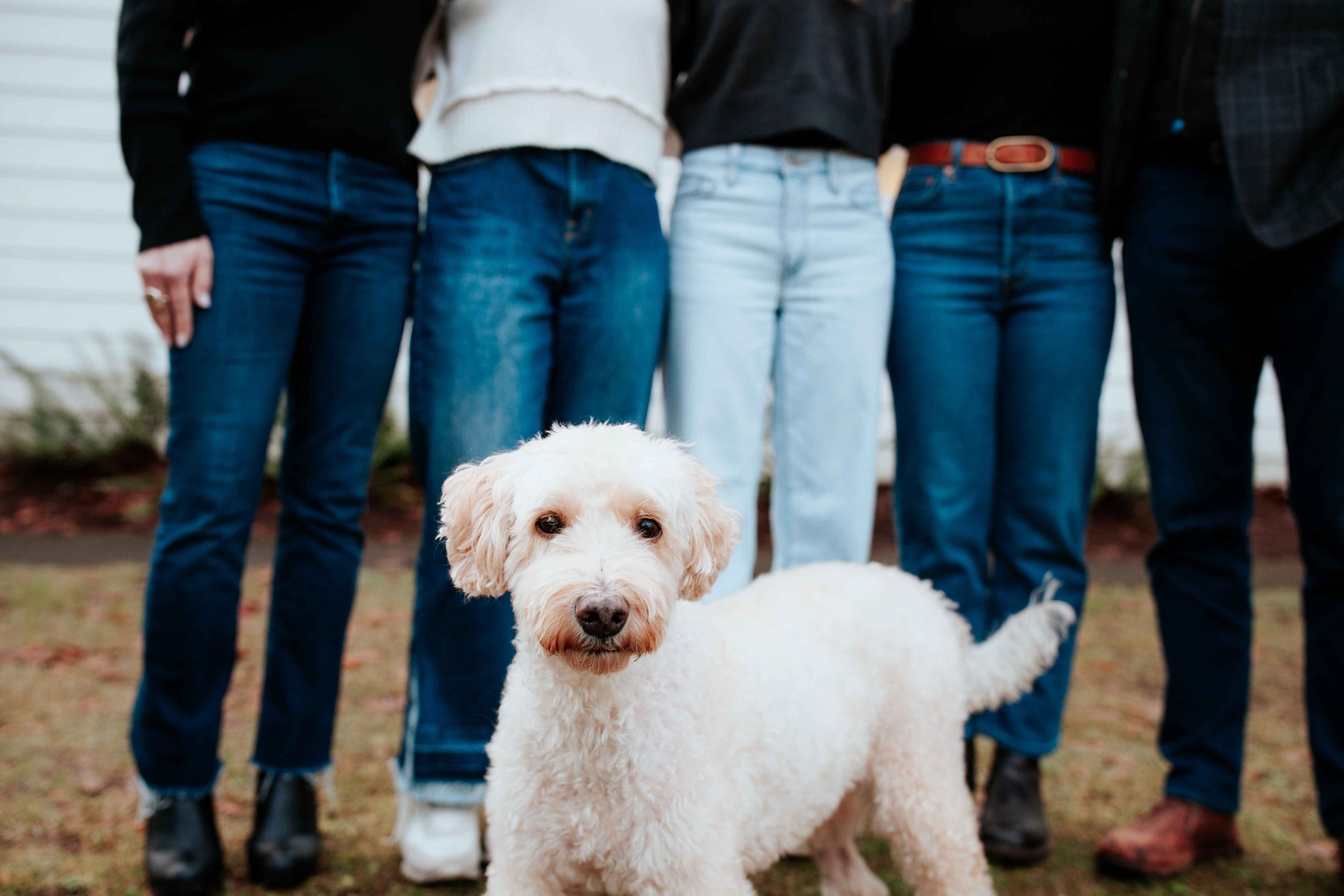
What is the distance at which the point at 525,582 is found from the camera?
172 cm

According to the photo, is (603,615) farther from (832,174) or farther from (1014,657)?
(832,174)

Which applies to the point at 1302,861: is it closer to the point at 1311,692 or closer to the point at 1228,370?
the point at 1311,692

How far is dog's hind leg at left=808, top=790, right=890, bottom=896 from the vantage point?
2.40m

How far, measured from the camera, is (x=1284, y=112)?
2.46 metres

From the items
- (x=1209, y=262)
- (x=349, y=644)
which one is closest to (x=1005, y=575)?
(x=1209, y=262)

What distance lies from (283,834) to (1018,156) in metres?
2.60

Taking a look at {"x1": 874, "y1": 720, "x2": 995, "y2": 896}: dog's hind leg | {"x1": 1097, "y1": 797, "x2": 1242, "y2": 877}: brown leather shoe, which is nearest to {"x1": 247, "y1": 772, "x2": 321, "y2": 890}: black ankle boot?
{"x1": 874, "y1": 720, "x2": 995, "y2": 896}: dog's hind leg

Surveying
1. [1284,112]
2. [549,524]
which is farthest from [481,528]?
[1284,112]

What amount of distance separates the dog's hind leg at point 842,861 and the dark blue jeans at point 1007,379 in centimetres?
66

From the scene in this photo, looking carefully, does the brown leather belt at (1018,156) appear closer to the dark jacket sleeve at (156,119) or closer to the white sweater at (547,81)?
the white sweater at (547,81)

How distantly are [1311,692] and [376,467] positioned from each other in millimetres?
6029

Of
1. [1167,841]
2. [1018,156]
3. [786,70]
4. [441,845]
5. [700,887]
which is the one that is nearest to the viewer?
[700,887]

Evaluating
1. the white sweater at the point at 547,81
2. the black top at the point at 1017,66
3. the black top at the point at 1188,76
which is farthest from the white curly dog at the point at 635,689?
the black top at the point at 1188,76

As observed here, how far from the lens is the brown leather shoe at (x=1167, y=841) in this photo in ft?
8.66
